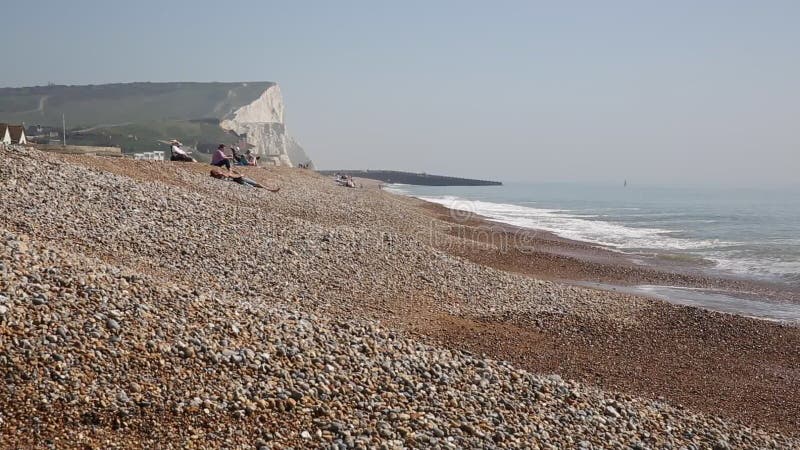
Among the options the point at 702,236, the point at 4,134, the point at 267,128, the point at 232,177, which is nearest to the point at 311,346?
the point at 232,177

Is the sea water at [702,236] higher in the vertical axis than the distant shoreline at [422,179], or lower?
lower

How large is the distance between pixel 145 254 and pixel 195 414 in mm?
5931

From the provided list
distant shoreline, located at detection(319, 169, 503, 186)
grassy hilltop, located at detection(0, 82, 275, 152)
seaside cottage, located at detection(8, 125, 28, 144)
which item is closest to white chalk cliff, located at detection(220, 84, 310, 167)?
grassy hilltop, located at detection(0, 82, 275, 152)

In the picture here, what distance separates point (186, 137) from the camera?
92.8 m

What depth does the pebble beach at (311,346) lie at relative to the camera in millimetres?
6375

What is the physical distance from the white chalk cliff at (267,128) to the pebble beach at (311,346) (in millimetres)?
88949

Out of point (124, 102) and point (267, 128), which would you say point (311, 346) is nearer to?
point (267, 128)

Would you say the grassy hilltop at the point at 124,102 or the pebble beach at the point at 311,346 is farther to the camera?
the grassy hilltop at the point at 124,102

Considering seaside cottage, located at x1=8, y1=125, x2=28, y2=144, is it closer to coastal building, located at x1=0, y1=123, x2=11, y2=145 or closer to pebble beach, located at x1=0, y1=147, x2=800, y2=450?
coastal building, located at x1=0, y1=123, x2=11, y2=145

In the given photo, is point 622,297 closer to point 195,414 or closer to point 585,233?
point 195,414

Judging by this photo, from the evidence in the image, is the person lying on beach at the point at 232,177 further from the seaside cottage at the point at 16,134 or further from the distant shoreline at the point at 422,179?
the distant shoreline at the point at 422,179

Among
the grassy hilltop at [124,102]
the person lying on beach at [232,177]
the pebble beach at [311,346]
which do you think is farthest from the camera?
the grassy hilltop at [124,102]

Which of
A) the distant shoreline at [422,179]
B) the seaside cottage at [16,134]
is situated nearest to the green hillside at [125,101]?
the distant shoreline at [422,179]

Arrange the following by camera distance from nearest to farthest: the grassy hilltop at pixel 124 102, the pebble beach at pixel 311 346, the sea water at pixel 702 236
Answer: the pebble beach at pixel 311 346
the sea water at pixel 702 236
the grassy hilltop at pixel 124 102
